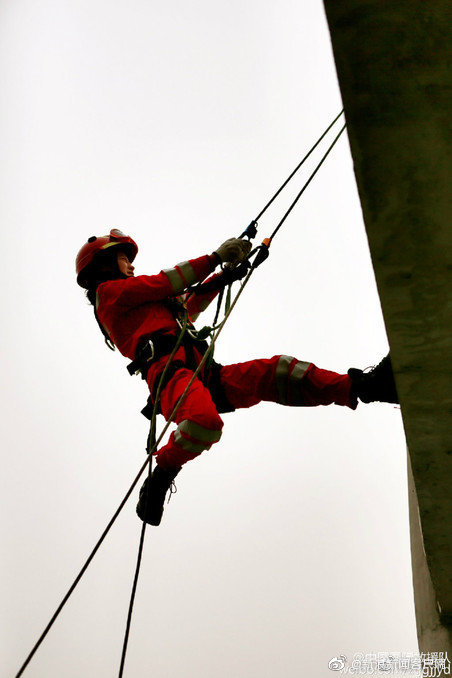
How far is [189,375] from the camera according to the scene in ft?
→ 9.08

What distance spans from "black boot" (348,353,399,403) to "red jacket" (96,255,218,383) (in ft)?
2.19

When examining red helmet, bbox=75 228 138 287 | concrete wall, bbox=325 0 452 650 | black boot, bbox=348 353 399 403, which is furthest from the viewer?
red helmet, bbox=75 228 138 287

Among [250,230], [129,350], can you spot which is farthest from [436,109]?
[129,350]

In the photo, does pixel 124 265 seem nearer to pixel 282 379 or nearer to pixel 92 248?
pixel 92 248

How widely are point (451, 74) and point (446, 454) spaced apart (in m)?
1.07

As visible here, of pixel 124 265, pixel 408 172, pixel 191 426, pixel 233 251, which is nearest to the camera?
pixel 408 172

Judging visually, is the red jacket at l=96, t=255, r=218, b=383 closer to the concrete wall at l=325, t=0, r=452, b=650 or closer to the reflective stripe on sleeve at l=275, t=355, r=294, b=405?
the reflective stripe on sleeve at l=275, t=355, r=294, b=405

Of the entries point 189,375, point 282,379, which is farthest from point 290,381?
point 189,375

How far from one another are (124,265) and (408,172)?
5.54ft

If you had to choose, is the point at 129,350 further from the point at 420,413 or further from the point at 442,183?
the point at 442,183

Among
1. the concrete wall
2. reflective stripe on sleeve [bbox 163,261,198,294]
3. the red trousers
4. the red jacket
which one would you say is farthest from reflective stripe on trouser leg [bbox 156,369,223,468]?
the concrete wall

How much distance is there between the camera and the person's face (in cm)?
320

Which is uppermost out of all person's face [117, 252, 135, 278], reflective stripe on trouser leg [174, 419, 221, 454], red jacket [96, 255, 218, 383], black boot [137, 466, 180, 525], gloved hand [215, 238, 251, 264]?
person's face [117, 252, 135, 278]

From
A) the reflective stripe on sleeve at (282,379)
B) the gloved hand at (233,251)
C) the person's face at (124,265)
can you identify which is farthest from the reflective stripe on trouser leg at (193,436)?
the person's face at (124,265)
